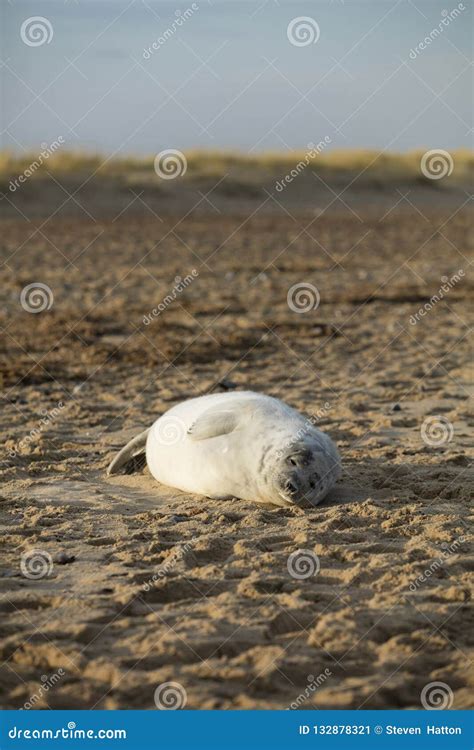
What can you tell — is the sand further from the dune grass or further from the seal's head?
the dune grass

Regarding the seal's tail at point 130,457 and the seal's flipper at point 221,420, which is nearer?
the seal's flipper at point 221,420

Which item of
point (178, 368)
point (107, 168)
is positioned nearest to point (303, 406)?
point (178, 368)

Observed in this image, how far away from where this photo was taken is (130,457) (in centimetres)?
719

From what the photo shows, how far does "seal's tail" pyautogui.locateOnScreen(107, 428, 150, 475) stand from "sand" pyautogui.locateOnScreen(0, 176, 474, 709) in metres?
0.12

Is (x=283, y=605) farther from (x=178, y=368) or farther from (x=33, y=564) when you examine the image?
(x=178, y=368)

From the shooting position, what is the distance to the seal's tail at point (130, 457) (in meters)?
7.16

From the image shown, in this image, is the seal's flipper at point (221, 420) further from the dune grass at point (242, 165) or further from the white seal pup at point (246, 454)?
the dune grass at point (242, 165)

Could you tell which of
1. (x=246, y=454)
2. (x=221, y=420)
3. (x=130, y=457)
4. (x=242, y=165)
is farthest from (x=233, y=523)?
(x=242, y=165)

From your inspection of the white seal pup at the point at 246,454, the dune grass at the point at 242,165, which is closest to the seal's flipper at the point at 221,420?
the white seal pup at the point at 246,454

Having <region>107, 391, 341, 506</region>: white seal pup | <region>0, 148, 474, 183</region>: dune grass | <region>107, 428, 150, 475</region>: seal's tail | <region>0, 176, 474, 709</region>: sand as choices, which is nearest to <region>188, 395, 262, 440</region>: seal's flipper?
<region>107, 391, 341, 506</region>: white seal pup

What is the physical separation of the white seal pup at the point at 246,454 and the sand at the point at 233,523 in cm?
12

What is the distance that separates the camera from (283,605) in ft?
16.1

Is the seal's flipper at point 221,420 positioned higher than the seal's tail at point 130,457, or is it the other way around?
the seal's flipper at point 221,420

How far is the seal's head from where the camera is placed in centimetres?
618
